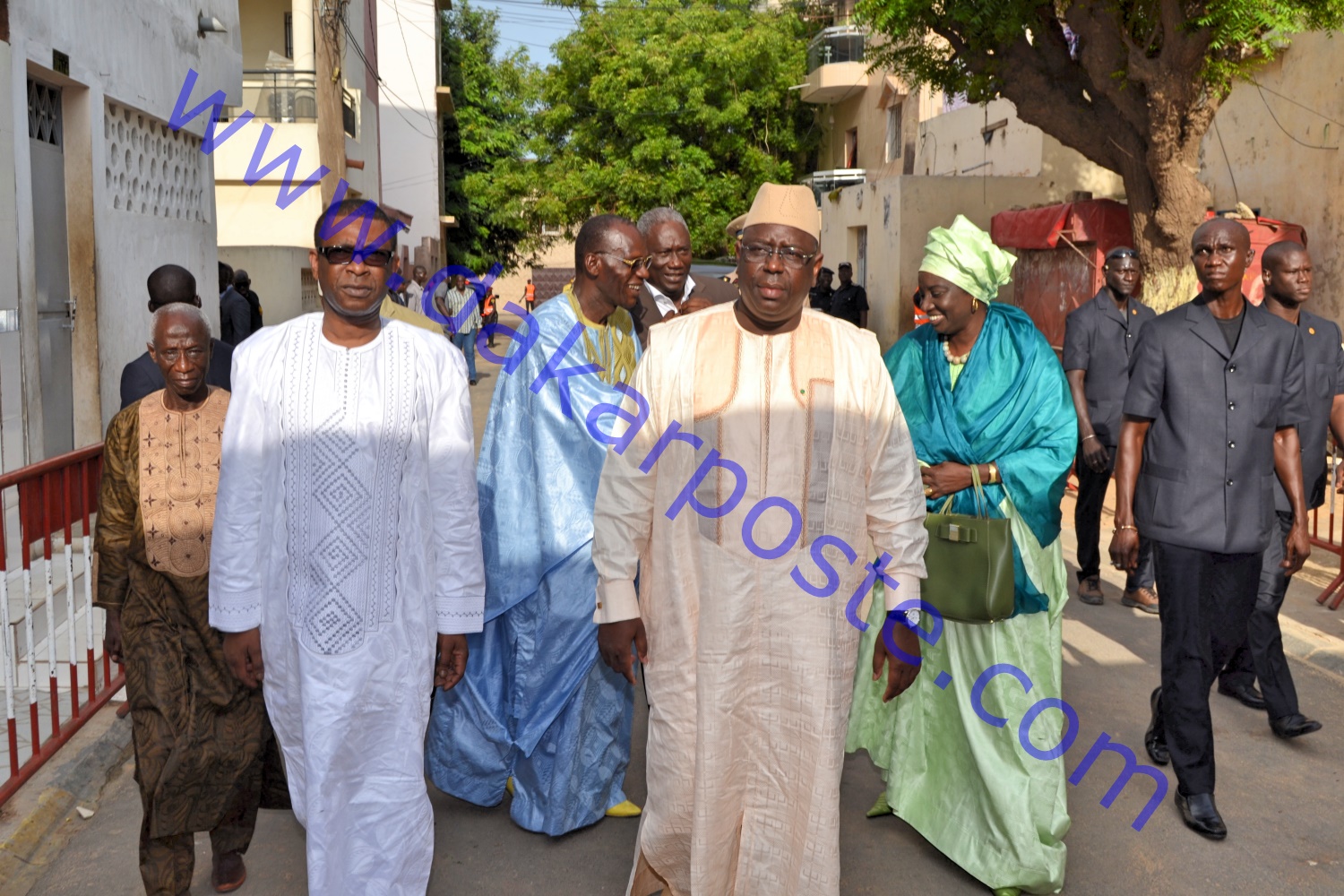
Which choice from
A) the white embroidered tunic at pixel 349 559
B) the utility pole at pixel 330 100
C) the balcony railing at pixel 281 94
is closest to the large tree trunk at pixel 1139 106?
the utility pole at pixel 330 100

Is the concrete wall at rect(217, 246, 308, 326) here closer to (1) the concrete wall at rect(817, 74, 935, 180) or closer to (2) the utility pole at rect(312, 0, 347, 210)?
(2) the utility pole at rect(312, 0, 347, 210)

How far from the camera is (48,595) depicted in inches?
191

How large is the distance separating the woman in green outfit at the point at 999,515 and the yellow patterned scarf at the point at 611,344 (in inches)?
42.3

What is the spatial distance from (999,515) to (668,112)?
29.1 meters

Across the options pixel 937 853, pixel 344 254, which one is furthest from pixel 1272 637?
pixel 344 254

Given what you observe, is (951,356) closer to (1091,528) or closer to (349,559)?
(349,559)

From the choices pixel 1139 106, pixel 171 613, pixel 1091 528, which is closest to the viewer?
pixel 171 613

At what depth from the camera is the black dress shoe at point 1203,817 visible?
14.3ft

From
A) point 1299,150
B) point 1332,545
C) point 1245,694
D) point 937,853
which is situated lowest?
point 937,853

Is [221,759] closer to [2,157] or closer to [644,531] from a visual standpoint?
[644,531]

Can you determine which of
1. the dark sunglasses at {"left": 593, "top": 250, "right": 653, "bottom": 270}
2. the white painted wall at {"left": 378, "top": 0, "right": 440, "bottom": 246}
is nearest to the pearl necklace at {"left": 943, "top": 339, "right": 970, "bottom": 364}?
the dark sunglasses at {"left": 593, "top": 250, "right": 653, "bottom": 270}

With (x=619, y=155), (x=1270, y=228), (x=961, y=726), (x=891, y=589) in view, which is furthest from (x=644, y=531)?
(x=619, y=155)

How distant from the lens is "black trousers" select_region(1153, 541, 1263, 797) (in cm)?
436

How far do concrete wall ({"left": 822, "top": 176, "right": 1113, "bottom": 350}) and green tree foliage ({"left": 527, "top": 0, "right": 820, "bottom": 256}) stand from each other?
7864 mm
